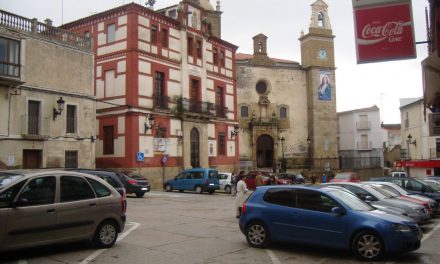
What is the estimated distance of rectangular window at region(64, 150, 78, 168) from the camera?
28520 millimetres

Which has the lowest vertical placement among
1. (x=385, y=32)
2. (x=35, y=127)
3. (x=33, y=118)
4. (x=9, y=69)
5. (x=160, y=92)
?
(x=35, y=127)

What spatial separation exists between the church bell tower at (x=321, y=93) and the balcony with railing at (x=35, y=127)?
33857 millimetres

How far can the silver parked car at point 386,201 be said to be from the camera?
575 inches

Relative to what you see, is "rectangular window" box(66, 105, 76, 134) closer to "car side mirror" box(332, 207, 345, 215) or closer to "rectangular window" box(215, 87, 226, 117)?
"rectangular window" box(215, 87, 226, 117)

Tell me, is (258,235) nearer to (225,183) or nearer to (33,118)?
(33,118)

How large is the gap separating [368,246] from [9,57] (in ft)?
71.4

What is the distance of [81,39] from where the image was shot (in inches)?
1185

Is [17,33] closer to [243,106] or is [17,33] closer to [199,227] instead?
[199,227]

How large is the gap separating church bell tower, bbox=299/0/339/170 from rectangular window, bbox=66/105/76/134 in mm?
31698

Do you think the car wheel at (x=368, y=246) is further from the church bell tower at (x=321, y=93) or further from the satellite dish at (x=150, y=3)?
the church bell tower at (x=321, y=93)

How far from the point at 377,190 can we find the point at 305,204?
6.58 m

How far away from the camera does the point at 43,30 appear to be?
27.7 metres

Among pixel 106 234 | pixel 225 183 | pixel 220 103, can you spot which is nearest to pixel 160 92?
pixel 220 103

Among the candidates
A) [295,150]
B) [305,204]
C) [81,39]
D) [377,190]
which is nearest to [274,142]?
[295,150]
